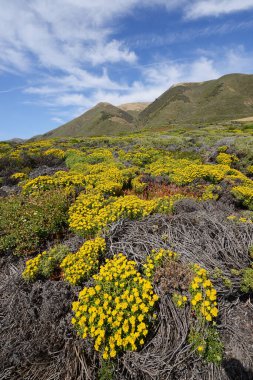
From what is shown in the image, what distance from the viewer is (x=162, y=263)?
408cm

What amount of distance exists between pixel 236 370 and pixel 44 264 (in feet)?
12.4

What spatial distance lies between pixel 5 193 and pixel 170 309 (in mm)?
8895

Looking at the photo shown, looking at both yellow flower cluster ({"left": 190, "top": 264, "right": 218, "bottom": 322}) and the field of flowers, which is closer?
the field of flowers

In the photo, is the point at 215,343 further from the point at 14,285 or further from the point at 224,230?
the point at 14,285

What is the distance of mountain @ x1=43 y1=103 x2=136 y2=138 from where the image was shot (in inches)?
6294

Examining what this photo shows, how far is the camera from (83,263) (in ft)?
13.9

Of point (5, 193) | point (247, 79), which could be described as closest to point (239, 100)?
point (247, 79)

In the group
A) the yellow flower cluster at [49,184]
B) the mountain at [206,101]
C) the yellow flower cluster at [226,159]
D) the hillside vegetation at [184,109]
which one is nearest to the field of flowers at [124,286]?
the yellow flower cluster at [49,184]

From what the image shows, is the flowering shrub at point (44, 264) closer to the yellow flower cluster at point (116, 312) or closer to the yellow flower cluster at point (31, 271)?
the yellow flower cluster at point (31, 271)

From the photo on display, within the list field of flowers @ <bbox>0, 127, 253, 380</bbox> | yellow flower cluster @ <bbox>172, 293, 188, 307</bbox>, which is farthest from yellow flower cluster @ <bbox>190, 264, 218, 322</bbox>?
yellow flower cluster @ <bbox>172, 293, 188, 307</bbox>

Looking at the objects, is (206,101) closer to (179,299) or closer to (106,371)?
(179,299)

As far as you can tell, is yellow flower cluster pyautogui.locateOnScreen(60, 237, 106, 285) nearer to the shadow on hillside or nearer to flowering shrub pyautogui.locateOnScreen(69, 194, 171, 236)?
flowering shrub pyautogui.locateOnScreen(69, 194, 171, 236)

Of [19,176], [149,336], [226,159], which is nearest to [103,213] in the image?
[149,336]

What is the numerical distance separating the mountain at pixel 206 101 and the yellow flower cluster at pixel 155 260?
113354 mm
